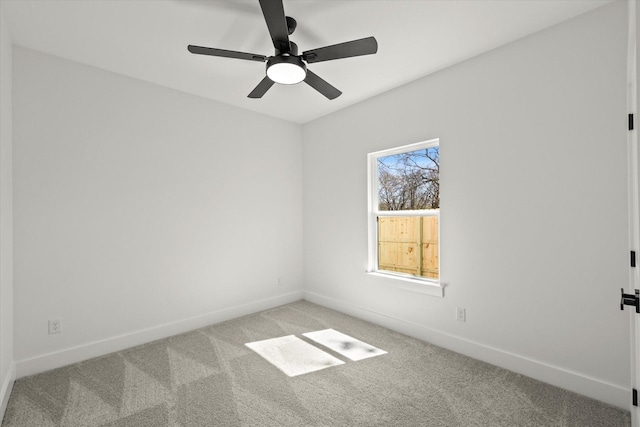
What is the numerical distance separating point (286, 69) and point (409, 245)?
2219 mm

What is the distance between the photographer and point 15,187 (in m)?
2.46

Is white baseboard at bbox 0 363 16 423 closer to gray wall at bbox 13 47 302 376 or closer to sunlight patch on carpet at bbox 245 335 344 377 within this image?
gray wall at bbox 13 47 302 376

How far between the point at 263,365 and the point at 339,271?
167cm

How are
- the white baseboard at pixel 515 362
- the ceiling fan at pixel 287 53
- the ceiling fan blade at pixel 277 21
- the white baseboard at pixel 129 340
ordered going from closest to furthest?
the ceiling fan blade at pixel 277 21 → the ceiling fan at pixel 287 53 → the white baseboard at pixel 515 362 → the white baseboard at pixel 129 340

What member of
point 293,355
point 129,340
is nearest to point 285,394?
point 293,355

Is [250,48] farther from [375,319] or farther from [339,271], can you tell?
[375,319]

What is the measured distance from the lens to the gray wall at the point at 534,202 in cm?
208

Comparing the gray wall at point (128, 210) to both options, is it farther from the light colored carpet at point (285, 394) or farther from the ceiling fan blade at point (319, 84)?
the ceiling fan blade at point (319, 84)

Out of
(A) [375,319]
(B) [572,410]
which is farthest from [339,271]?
(B) [572,410]

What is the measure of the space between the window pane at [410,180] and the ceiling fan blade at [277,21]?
73.4 inches

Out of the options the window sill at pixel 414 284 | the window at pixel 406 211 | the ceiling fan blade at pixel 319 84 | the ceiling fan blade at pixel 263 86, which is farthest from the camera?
the window at pixel 406 211

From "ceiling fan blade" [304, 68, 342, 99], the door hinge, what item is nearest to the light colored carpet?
the door hinge

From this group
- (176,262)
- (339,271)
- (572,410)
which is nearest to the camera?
(572,410)

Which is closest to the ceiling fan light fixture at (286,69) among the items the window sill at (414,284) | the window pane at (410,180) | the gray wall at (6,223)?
the window pane at (410,180)
